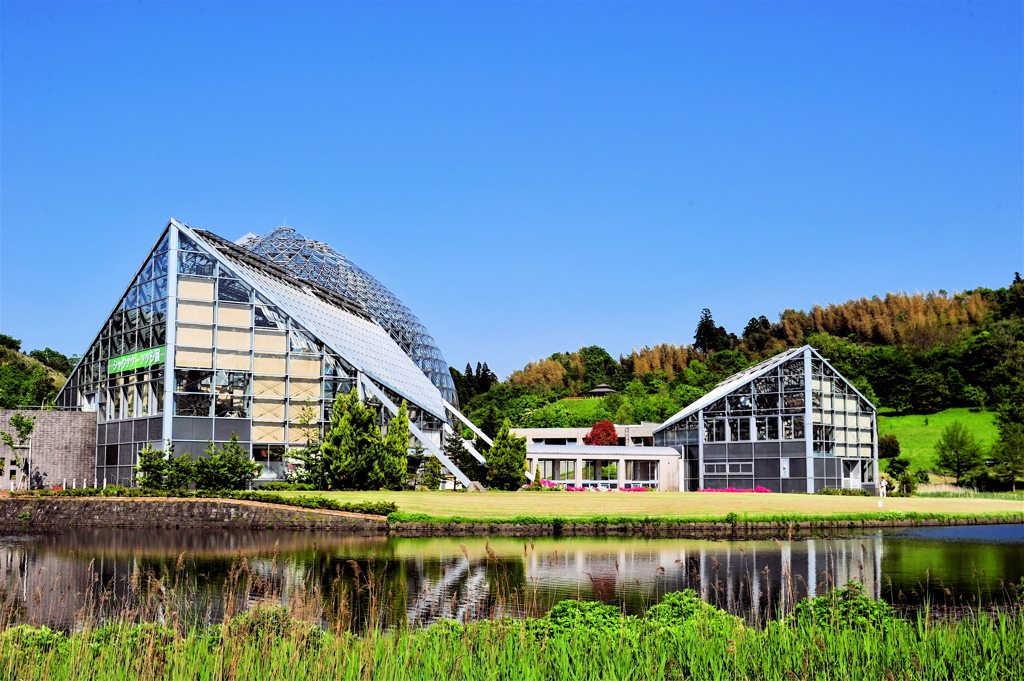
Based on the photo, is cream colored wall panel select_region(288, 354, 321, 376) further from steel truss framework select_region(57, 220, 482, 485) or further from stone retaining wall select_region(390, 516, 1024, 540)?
stone retaining wall select_region(390, 516, 1024, 540)

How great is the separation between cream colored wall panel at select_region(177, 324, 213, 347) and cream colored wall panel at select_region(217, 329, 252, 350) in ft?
1.58

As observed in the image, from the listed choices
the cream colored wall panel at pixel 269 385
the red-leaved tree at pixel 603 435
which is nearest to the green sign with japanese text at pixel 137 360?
the cream colored wall panel at pixel 269 385

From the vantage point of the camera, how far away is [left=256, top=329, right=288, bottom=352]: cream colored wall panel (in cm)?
4872

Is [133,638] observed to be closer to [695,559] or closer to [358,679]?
[358,679]

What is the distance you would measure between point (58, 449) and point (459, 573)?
37.8 m

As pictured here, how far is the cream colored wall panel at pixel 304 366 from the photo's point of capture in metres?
49.0

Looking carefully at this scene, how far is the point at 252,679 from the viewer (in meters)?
10.0

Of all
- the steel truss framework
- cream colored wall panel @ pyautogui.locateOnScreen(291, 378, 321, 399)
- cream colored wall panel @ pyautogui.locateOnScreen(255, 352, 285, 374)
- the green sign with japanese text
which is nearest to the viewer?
the steel truss framework

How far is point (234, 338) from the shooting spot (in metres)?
48.3

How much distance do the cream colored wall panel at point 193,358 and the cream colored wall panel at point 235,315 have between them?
5.83ft

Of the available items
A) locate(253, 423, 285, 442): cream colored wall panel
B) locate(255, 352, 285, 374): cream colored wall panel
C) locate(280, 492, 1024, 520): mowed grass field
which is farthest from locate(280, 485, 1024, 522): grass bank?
locate(255, 352, 285, 374): cream colored wall panel

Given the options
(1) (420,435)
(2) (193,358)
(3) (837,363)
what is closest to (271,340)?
(2) (193,358)

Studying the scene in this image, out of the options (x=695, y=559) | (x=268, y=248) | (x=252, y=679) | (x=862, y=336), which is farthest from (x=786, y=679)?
(x=862, y=336)

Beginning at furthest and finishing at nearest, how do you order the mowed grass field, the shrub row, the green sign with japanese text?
the green sign with japanese text, the mowed grass field, the shrub row
